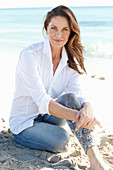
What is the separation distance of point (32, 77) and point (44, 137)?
61cm

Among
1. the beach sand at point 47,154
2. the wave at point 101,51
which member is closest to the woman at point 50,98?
the beach sand at point 47,154

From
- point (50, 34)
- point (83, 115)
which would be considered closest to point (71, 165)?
point (83, 115)

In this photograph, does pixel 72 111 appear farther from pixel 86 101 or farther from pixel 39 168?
pixel 39 168

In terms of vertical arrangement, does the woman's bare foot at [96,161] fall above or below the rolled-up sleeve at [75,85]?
below

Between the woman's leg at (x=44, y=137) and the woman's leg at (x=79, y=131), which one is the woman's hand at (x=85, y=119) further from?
the woman's leg at (x=44, y=137)

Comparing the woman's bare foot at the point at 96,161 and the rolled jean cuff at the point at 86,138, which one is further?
the rolled jean cuff at the point at 86,138

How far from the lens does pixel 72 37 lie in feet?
9.63

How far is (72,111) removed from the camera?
8.30 ft

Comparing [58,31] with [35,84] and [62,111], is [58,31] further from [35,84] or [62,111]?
[62,111]

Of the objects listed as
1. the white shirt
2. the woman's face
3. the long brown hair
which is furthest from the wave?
the woman's face

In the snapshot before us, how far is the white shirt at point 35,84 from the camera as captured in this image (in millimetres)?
2660

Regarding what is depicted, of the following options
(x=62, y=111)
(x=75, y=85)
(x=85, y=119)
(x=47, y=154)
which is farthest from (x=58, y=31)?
(x=47, y=154)

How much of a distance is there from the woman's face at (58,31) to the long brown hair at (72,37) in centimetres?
5

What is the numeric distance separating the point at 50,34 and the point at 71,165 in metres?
1.31
